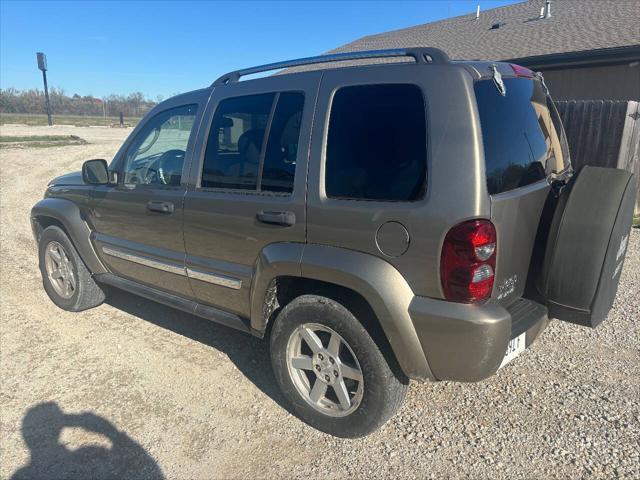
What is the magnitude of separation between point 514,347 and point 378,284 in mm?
786

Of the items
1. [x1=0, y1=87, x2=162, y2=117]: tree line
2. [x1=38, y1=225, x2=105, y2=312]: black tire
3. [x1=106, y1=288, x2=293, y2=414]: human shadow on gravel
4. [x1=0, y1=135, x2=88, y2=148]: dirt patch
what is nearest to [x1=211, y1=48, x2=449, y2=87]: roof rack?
[x1=106, y1=288, x2=293, y2=414]: human shadow on gravel

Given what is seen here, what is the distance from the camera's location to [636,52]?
10203mm

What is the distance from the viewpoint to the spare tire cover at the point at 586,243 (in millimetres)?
2386

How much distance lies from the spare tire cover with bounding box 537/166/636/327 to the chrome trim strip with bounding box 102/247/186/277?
7.92 feet

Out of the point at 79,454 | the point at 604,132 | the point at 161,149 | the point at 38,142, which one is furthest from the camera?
the point at 38,142

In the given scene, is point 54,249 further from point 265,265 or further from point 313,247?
point 313,247

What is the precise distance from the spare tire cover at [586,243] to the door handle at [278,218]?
138 centimetres

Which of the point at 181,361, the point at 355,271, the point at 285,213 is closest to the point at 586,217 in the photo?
the point at 355,271

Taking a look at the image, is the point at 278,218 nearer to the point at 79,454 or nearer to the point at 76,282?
the point at 79,454

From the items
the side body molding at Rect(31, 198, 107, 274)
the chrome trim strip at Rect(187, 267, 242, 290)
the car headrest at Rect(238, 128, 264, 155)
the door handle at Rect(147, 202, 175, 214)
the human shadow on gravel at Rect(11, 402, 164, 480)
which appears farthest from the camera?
the side body molding at Rect(31, 198, 107, 274)

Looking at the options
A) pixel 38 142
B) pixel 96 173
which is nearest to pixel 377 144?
pixel 96 173

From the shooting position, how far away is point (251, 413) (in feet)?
9.89

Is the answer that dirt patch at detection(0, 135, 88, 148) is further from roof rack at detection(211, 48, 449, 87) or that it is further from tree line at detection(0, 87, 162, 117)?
tree line at detection(0, 87, 162, 117)

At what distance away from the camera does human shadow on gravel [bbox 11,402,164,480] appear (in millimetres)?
2520
